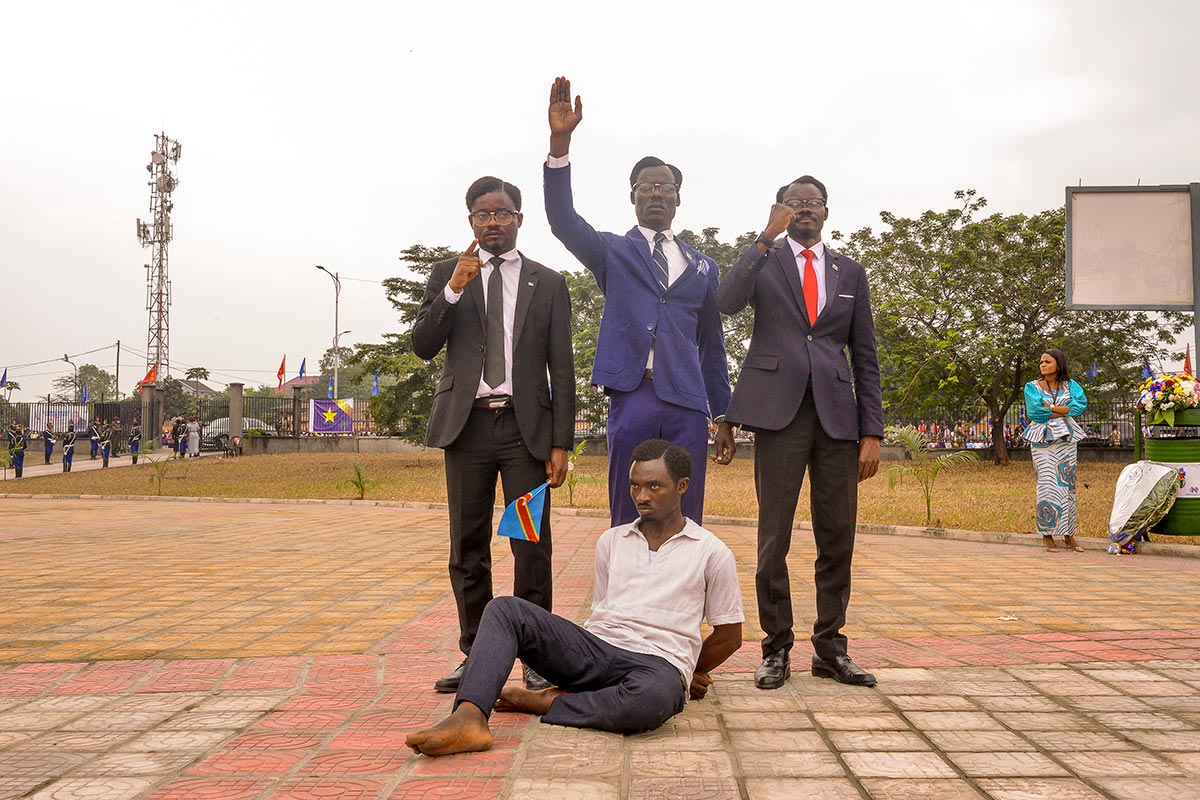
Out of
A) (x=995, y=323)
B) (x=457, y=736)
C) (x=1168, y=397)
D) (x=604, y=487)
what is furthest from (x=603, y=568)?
(x=995, y=323)

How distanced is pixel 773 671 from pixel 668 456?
1058 mm

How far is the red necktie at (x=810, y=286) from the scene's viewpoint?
4168 mm

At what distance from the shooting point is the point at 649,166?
4.14m

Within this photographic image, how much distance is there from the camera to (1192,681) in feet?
12.6

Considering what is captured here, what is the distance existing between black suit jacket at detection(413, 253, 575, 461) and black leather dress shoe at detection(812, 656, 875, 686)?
140 centimetres

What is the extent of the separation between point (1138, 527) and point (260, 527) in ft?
31.0

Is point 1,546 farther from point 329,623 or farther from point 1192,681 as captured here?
point 1192,681

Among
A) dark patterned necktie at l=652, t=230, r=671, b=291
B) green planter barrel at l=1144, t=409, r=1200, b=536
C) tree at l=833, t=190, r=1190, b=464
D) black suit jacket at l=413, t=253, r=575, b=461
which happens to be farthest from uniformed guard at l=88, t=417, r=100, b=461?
dark patterned necktie at l=652, t=230, r=671, b=291

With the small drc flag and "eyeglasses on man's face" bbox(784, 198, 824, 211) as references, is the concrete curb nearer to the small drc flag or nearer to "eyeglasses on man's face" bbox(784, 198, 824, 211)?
"eyeglasses on man's face" bbox(784, 198, 824, 211)

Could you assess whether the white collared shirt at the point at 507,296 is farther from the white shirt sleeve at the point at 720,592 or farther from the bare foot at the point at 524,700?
the bare foot at the point at 524,700

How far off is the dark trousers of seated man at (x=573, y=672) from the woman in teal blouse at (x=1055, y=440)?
701cm

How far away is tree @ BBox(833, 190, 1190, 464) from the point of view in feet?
71.7

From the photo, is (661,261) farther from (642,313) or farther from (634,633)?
(634,633)

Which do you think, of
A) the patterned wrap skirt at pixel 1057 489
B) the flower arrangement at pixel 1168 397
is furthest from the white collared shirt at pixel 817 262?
the flower arrangement at pixel 1168 397
